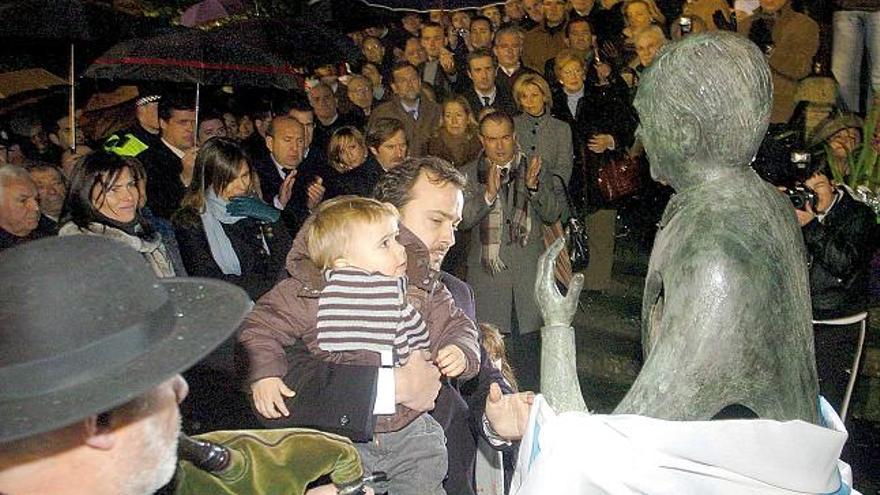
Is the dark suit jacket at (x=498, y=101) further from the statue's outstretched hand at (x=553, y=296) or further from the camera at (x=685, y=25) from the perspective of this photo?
the statue's outstretched hand at (x=553, y=296)

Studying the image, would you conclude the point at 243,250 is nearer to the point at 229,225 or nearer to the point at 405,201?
the point at 229,225

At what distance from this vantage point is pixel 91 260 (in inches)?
76.4

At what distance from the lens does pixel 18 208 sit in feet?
Result: 21.3

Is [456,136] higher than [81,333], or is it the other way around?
[81,333]

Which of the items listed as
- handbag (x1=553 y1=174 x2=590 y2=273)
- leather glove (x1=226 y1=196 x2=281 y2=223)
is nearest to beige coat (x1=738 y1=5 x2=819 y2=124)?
handbag (x1=553 y1=174 x2=590 y2=273)

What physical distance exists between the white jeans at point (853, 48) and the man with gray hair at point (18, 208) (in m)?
7.35

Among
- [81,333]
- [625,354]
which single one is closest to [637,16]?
[625,354]

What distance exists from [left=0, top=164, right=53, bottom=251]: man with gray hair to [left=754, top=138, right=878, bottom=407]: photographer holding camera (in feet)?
15.2

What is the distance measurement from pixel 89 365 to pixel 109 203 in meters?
3.89

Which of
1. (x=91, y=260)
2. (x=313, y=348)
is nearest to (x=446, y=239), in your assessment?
(x=313, y=348)

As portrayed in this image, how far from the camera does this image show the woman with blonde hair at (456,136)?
7953mm

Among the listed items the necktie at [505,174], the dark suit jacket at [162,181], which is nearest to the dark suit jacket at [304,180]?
the dark suit jacket at [162,181]

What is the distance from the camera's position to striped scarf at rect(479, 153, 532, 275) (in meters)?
7.33

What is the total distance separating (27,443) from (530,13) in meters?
9.97
